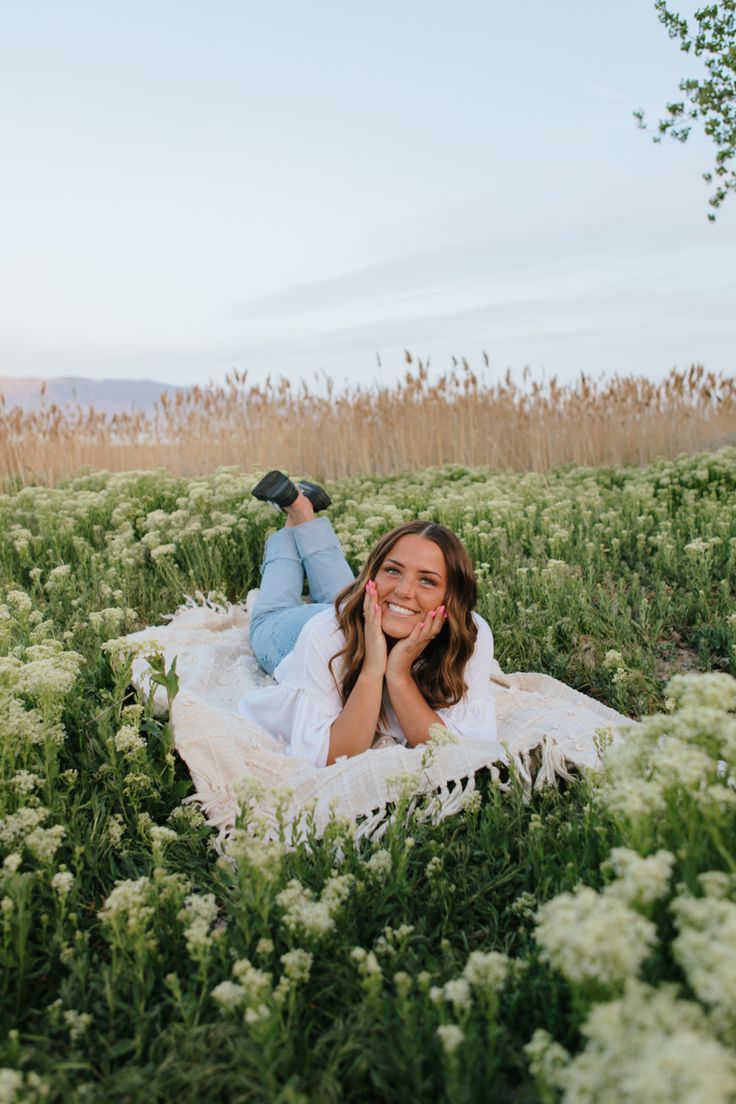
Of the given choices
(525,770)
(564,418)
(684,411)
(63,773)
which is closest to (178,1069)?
(63,773)

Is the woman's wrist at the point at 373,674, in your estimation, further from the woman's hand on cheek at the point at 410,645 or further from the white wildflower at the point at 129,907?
the white wildflower at the point at 129,907

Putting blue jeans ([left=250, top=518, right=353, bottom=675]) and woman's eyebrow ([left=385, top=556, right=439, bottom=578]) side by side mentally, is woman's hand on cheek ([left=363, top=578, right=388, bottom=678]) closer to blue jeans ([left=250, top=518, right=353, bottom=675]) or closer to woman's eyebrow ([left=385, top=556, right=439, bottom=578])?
woman's eyebrow ([left=385, top=556, right=439, bottom=578])

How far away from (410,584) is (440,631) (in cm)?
30

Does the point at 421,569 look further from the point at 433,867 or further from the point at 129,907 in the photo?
the point at 129,907

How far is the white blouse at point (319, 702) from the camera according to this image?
375 cm

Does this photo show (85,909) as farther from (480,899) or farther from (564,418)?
(564,418)

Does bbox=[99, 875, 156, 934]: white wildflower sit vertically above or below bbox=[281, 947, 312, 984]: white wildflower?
above

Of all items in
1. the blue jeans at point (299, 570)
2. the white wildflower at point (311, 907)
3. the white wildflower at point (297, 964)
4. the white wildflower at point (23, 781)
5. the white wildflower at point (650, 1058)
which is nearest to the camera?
the white wildflower at point (650, 1058)

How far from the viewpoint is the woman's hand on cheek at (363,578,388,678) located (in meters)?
3.61

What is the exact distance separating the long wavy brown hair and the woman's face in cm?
4

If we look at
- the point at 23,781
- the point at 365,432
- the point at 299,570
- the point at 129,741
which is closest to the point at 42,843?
the point at 23,781

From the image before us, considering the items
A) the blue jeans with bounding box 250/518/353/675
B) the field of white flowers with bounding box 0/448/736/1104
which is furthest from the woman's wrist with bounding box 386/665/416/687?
the blue jeans with bounding box 250/518/353/675

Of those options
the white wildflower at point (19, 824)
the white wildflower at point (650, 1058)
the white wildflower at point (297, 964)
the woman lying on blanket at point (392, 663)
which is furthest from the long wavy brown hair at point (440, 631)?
the white wildflower at point (650, 1058)

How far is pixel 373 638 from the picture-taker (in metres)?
3.65
